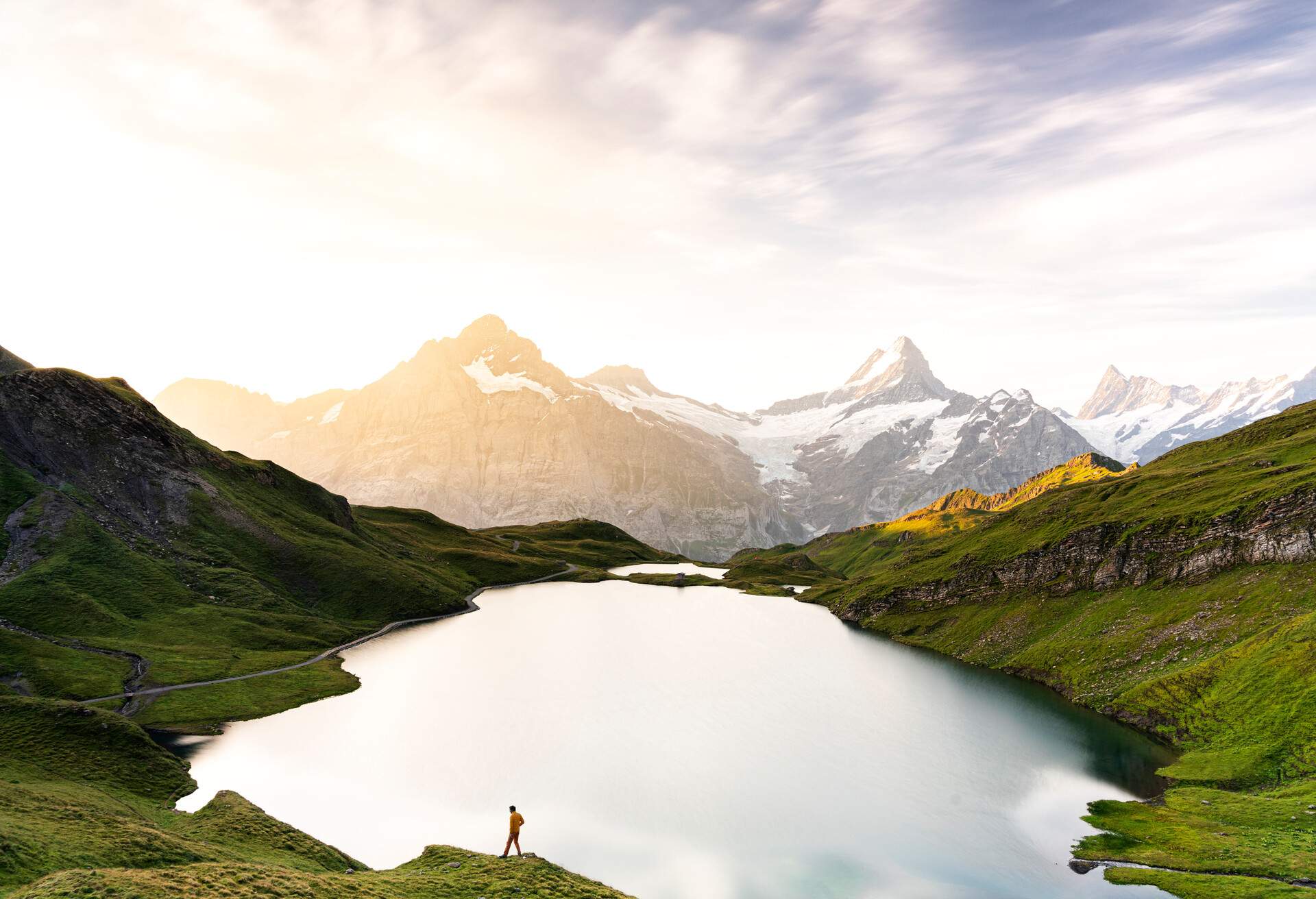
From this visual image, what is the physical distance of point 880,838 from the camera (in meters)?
52.1

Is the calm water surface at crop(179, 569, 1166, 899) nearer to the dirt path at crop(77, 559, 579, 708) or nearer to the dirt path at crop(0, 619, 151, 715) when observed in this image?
the dirt path at crop(77, 559, 579, 708)

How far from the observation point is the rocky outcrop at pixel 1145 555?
294 feet

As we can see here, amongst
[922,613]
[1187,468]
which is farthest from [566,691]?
[1187,468]

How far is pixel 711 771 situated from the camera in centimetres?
6538

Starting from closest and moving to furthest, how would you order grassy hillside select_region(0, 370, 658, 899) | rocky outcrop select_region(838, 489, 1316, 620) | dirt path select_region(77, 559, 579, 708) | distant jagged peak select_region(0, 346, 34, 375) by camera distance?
grassy hillside select_region(0, 370, 658, 899), dirt path select_region(77, 559, 579, 708), rocky outcrop select_region(838, 489, 1316, 620), distant jagged peak select_region(0, 346, 34, 375)

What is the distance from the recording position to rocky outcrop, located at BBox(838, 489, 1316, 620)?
8969cm

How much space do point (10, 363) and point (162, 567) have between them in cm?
6515

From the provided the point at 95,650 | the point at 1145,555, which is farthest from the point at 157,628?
the point at 1145,555

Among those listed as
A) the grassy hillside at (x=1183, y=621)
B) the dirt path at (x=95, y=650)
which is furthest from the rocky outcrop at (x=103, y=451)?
the grassy hillside at (x=1183, y=621)

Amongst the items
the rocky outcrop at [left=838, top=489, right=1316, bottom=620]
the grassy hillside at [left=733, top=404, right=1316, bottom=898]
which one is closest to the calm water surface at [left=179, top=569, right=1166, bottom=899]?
the grassy hillside at [left=733, top=404, right=1316, bottom=898]

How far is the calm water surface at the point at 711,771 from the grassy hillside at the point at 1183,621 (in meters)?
5.09

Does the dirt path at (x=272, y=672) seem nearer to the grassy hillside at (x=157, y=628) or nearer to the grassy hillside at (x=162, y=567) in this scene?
the grassy hillside at (x=157, y=628)

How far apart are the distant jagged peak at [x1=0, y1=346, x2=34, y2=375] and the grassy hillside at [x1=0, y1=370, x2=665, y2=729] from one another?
629cm

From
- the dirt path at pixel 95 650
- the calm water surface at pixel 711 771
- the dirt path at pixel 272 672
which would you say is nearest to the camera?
the calm water surface at pixel 711 771
